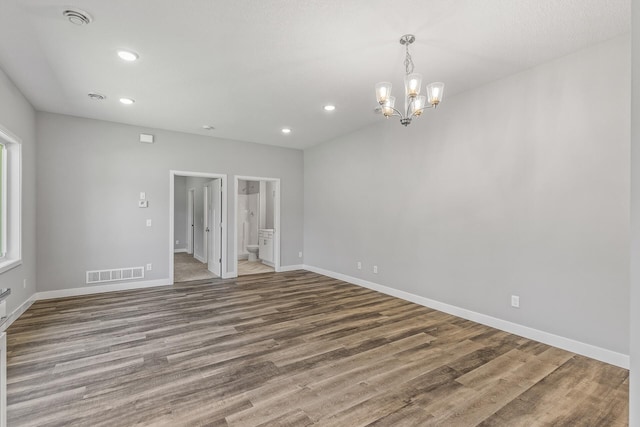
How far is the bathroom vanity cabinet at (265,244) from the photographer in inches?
296

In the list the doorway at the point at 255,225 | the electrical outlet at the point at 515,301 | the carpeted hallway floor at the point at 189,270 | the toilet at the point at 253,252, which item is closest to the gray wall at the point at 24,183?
the carpeted hallway floor at the point at 189,270

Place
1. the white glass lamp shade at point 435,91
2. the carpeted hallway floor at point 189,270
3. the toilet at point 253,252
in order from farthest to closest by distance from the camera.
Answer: the toilet at point 253,252 < the carpeted hallway floor at point 189,270 < the white glass lamp shade at point 435,91

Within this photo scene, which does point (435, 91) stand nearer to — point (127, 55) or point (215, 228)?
point (127, 55)

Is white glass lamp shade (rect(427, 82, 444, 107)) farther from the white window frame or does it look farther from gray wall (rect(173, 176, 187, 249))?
gray wall (rect(173, 176, 187, 249))

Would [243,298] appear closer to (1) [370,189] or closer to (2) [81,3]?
(1) [370,189]

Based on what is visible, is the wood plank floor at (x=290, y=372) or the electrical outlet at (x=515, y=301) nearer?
the wood plank floor at (x=290, y=372)

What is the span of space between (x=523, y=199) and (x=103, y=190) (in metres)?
5.91

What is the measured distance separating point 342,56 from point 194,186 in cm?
717

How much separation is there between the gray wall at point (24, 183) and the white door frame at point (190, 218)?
4.52 m

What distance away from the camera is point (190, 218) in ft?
30.3

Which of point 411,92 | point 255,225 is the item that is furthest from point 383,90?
point 255,225

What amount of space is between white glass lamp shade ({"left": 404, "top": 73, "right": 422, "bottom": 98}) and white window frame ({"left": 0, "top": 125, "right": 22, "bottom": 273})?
4.49 meters

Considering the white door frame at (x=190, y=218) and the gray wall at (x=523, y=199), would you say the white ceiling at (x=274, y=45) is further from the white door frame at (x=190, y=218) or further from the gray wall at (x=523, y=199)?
the white door frame at (x=190, y=218)

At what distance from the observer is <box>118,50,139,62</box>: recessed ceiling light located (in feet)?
9.49
